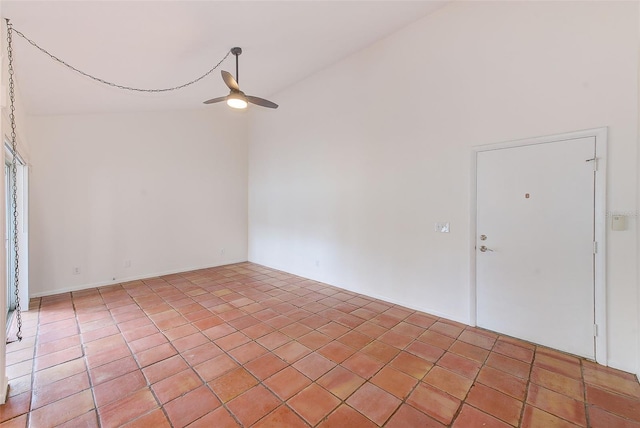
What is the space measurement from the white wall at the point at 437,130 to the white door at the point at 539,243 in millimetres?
156

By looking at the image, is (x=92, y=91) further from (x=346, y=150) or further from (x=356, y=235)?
(x=356, y=235)

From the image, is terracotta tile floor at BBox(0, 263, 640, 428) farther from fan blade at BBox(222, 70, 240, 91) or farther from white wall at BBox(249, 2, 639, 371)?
fan blade at BBox(222, 70, 240, 91)

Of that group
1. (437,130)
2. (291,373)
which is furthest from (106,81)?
(437,130)

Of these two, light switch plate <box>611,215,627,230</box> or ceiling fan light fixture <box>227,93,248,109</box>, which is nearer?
light switch plate <box>611,215,627,230</box>

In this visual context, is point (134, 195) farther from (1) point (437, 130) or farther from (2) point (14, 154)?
(1) point (437, 130)

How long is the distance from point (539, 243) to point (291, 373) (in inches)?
107

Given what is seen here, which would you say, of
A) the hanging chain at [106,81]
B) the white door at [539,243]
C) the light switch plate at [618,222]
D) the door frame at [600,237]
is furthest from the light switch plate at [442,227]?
the hanging chain at [106,81]

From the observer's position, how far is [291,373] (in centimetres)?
234

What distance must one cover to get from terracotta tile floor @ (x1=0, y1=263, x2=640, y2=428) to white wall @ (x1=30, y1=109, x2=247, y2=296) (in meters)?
1.12

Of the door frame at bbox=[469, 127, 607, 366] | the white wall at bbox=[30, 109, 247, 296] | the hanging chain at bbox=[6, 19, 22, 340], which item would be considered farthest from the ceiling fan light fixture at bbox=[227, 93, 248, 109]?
the door frame at bbox=[469, 127, 607, 366]

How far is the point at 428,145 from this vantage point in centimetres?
348

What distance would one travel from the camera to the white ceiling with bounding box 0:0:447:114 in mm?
2311

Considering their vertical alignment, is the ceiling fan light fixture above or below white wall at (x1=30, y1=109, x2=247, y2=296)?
above

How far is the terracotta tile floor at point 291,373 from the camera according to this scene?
74.0 inches
